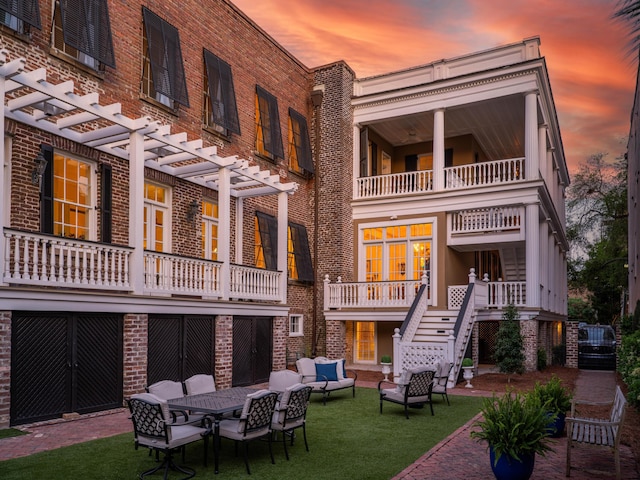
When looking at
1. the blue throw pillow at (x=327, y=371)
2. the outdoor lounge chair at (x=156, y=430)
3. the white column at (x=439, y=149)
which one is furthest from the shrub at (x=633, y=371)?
the white column at (x=439, y=149)

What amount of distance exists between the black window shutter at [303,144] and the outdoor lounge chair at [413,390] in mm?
10700

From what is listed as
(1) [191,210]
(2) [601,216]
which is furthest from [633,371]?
(2) [601,216]

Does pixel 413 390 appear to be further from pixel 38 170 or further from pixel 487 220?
pixel 487 220

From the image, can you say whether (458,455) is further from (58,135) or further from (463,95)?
(463,95)

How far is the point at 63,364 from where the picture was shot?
973 cm

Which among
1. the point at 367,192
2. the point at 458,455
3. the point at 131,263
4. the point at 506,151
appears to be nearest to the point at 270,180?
the point at 131,263

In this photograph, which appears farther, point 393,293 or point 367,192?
point 367,192

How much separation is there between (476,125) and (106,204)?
14.8 meters

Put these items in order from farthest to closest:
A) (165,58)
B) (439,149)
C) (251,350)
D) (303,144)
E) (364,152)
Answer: (364,152) < (303,144) < (439,149) < (251,350) < (165,58)

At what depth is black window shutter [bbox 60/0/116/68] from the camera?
37.5 ft

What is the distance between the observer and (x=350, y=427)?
9734 mm

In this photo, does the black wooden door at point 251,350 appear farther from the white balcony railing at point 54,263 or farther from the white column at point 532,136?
the white column at point 532,136

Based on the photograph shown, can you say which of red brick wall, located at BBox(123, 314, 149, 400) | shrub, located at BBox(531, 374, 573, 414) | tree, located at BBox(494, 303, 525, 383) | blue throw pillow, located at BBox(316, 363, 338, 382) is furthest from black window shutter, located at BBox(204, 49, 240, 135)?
shrub, located at BBox(531, 374, 573, 414)

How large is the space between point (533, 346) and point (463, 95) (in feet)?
27.7
